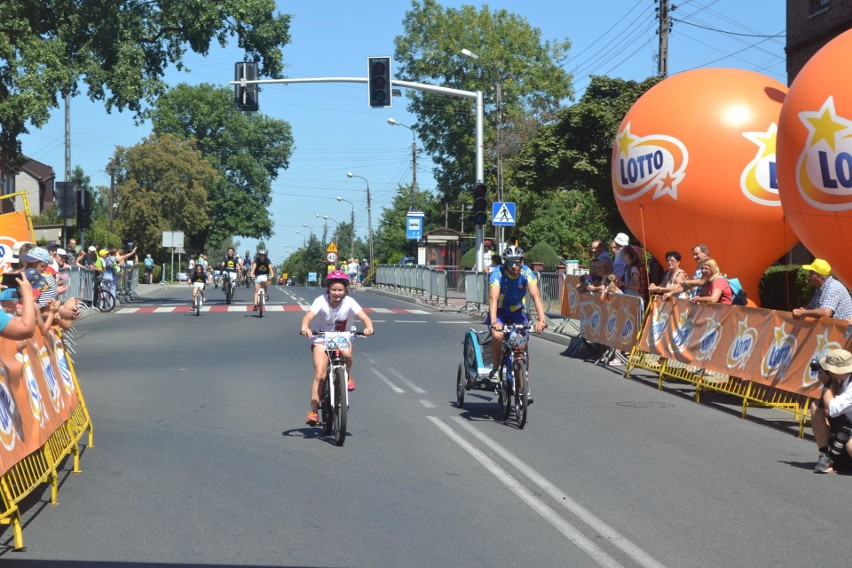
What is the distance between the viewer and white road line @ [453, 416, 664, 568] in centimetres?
640

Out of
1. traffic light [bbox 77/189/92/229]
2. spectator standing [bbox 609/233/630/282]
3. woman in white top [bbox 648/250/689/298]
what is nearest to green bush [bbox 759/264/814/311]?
spectator standing [bbox 609/233/630/282]

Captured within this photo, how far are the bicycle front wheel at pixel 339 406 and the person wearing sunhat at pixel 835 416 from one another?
4.02 m

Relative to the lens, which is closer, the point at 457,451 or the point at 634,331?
the point at 457,451

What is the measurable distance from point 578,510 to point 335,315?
3.82m

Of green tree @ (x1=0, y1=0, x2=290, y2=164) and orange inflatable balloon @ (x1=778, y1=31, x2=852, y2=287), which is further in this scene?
green tree @ (x1=0, y1=0, x2=290, y2=164)

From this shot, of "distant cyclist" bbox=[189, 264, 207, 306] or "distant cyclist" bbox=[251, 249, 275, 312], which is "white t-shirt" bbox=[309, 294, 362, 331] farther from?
"distant cyclist" bbox=[189, 264, 207, 306]

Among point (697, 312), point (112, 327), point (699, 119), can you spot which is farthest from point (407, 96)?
point (697, 312)

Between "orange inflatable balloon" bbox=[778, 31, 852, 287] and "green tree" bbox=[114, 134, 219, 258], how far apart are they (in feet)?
228

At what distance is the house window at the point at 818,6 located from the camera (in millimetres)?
26984

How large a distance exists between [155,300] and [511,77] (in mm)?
30606

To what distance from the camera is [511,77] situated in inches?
2596

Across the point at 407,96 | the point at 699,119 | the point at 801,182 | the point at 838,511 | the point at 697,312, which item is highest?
the point at 407,96

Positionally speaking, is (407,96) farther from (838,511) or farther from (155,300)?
(838,511)

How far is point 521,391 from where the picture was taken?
37.9 ft
